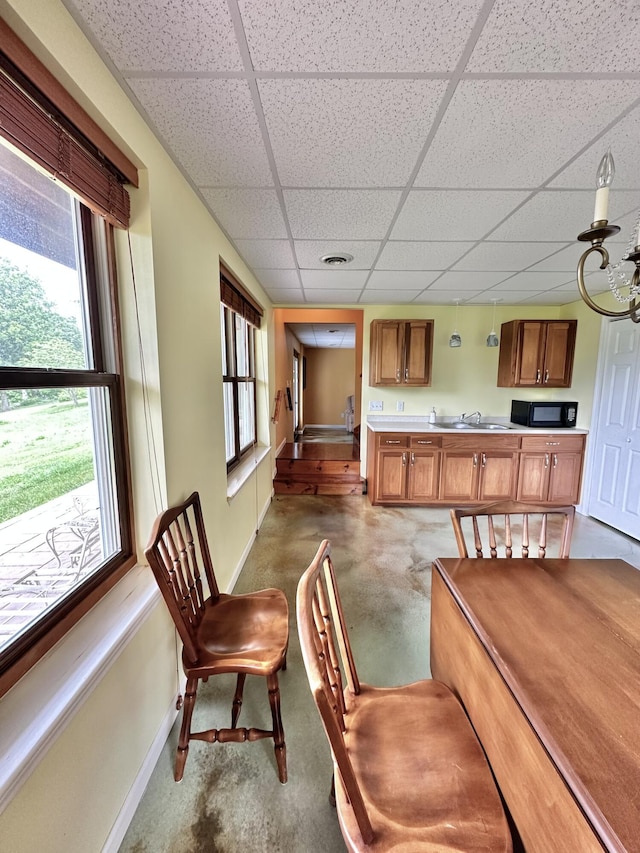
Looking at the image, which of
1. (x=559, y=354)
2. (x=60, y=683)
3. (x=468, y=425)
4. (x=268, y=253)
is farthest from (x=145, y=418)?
(x=559, y=354)

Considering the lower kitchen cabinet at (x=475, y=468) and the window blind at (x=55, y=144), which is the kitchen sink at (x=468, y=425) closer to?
the lower kitchen cabinet at (x=475, y=468)

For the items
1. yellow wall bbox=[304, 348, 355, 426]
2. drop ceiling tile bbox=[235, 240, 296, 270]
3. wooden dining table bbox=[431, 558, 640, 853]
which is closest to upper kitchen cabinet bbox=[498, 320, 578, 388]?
drop ceiling tile bbox=[235, 240, 296, 270]

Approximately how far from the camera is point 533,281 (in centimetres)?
323

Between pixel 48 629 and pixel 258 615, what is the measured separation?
782 mm

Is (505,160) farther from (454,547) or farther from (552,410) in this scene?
(552,410)

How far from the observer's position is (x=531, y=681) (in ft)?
2.82

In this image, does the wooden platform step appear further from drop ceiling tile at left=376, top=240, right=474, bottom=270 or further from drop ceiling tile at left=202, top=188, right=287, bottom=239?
drop ceiling tile at left=202, top=188, right=287, bottom=239

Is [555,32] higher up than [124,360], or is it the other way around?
[555,32]

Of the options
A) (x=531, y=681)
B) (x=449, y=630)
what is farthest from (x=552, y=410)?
(x=531, y=681)

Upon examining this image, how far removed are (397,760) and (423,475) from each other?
10.6ft

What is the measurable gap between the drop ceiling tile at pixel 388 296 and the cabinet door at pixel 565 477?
2471mm

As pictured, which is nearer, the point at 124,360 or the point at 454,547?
the point at 124,360

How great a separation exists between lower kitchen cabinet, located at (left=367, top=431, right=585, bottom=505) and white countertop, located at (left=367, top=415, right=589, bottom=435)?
0.06 meters

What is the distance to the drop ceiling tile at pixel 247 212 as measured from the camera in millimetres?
1757
